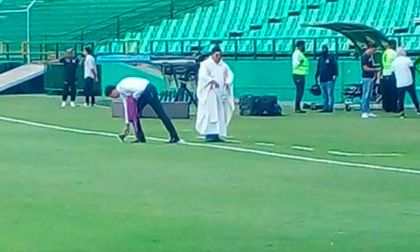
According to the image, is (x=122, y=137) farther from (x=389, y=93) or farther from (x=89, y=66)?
(x=89, y=66)

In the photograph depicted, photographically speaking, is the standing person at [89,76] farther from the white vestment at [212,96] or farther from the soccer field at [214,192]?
the white vestment at [212,96]

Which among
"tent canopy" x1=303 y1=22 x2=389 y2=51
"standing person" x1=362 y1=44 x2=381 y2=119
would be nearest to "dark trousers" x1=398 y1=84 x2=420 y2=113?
"standing person" x1=362 y1=44 x2=381 y2=119

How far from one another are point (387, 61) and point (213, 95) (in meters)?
10.0

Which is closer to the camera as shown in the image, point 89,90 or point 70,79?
point 70,79

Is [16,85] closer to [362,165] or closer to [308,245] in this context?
[362,165]

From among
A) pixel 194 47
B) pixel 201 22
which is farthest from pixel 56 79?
pixel 201 22

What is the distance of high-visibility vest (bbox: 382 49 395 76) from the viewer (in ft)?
102

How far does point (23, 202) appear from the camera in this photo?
13.5m

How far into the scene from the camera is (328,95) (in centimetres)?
3272

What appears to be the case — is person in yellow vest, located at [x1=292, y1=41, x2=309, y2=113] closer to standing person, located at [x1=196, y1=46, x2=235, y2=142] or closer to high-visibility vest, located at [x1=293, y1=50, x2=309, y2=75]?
high-visibility vest, located at [x1=293, y1=50, x2=309, y2=75]

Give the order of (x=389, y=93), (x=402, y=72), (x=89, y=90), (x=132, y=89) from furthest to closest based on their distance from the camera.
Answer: (x=89, y=90) → (x=389, y=93) → (x=402, y=72) → (x=132, y=89)

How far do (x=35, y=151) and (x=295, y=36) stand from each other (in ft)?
66.9

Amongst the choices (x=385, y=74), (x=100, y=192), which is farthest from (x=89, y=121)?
(x=100, y=192)

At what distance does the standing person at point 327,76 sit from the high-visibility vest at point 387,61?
64.6 inches
